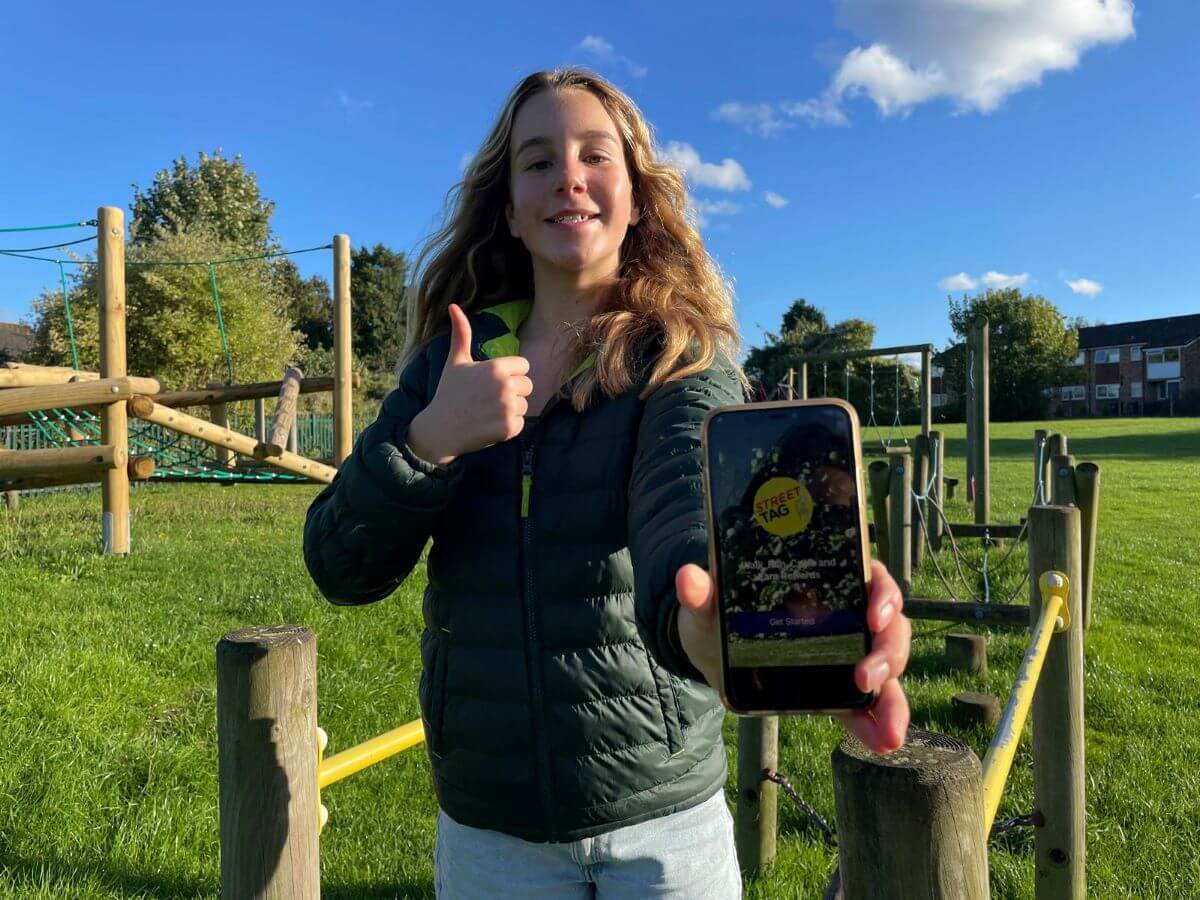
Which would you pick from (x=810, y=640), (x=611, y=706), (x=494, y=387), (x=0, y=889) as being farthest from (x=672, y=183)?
(x=0, y=889)

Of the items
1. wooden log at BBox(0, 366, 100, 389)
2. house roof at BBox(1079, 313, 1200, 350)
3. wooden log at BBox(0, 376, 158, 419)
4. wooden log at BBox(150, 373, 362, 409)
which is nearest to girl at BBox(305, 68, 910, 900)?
wooden log at BBox(0, 376, 158, 419)

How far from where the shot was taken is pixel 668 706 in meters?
1.42

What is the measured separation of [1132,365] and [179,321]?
6078 cm

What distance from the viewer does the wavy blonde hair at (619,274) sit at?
4.71ft

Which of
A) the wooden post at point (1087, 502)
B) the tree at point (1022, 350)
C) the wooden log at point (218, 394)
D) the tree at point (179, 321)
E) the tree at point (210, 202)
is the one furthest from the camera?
the tree at point (1022, 350)

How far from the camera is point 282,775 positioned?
1415 millimetres

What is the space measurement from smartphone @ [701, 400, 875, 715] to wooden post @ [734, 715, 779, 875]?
7.79 ft

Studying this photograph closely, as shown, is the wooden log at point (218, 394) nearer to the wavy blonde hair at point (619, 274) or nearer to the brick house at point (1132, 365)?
the wavy blonde hair at point (619, 274)

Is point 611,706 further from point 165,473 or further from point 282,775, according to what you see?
point 165,473

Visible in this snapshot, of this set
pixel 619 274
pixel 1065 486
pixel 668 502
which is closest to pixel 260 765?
pixel 668 502

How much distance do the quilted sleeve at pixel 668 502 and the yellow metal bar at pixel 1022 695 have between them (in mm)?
468

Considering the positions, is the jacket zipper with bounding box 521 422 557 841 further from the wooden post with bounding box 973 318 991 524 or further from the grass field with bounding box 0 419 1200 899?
the wooden post with bounding box 973 318 991 524

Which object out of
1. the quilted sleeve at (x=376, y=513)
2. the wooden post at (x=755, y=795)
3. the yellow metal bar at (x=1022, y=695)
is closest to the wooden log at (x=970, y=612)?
the wooden post at (x=755, y=795)

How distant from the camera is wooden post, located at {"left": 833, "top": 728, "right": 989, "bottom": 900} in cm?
94
